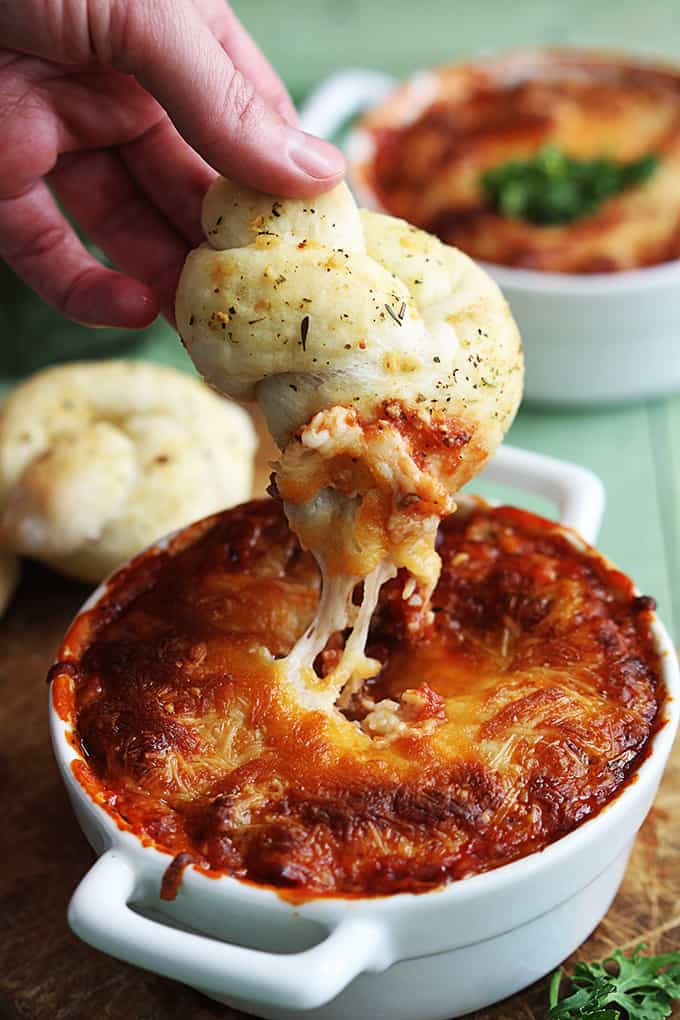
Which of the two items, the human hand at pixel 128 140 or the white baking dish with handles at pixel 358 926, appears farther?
the human hand at pixel 128 140

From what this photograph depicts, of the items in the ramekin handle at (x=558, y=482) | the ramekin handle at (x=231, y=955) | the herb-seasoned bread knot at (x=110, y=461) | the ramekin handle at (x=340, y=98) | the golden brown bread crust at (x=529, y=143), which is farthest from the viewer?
the ramekin handle at (x=340, y=98)

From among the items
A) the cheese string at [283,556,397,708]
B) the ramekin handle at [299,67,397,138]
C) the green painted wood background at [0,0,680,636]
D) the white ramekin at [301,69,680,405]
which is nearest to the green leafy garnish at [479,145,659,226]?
the white ramekin at [301,69,680,405]

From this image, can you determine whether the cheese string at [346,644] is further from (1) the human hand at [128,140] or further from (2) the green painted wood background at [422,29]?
(2) the green painted wood background at [422,29]

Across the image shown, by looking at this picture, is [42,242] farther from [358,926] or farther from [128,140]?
[358,926]

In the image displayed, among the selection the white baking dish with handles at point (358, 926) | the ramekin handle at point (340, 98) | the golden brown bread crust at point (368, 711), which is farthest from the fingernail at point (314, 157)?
the ramekin handle at point (340, 98)

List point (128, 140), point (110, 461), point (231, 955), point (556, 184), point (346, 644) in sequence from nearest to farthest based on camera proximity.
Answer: point (231, 955)
point (346, 644)
point (128, 140)
point (110, 461)
point (556, 184)

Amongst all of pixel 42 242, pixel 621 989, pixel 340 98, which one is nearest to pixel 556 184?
pixel 340 98

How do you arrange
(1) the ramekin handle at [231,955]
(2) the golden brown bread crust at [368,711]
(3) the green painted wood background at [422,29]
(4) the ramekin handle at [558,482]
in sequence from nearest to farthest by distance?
(1) the ramekin handle at [231,955]
(2) the golden brown bread crust at [368,711]
(4) the ramekin handle at [558,482]
(3) the green painted wood background at [422,29]
